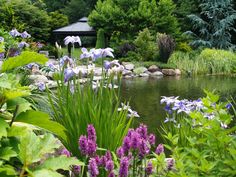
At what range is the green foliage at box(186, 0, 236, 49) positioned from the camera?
65.6ft

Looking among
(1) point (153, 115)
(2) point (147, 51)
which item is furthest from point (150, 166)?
(2) point (147, 51)

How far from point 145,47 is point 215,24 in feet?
18.0

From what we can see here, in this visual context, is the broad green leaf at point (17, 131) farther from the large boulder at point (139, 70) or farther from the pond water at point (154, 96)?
the large boulder at point (139, 70)

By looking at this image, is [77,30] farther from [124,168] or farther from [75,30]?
[124,168]

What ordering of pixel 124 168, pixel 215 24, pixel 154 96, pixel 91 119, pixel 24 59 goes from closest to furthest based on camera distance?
pixel 24 59
pixel 124 168
pixel 91 119
pixel 154 96
pixel 215 24

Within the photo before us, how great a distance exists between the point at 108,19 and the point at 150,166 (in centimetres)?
1777

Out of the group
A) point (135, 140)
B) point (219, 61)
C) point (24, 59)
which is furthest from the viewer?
point (219, 61)

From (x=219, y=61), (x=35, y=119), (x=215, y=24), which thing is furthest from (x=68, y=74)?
(x=215, y=24)

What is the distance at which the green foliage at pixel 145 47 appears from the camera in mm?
16656

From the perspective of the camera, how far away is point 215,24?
67.2ft

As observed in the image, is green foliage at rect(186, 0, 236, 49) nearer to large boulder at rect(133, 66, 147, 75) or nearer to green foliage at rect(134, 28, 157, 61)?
green foliage at rect(134, 28, 157, 61)

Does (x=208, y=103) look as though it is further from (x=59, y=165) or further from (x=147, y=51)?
(x=147, y=51)

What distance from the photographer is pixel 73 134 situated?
255 centimetres

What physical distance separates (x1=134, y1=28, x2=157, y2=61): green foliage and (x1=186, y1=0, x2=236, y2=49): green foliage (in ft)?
12.2
